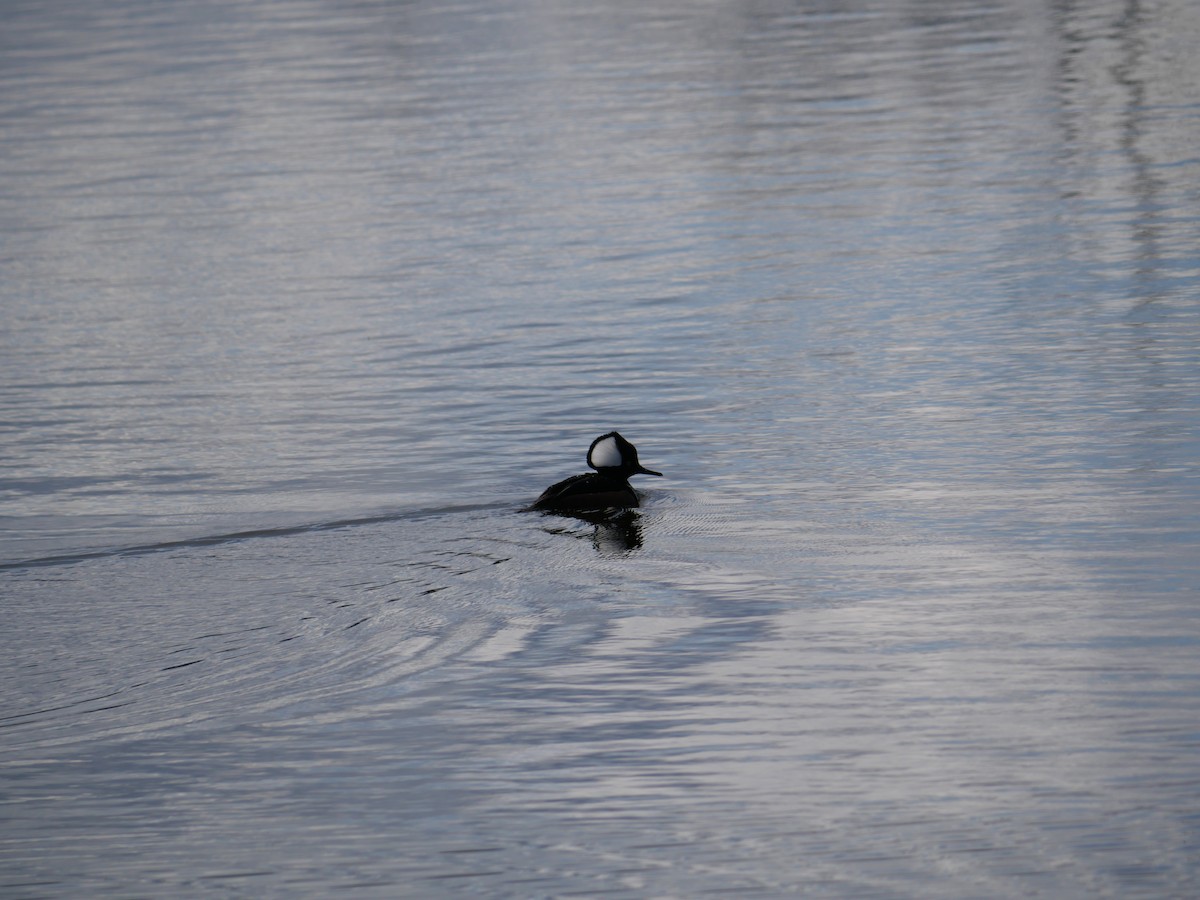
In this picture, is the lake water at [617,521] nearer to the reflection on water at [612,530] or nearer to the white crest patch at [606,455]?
the reflection on water at [612,530]

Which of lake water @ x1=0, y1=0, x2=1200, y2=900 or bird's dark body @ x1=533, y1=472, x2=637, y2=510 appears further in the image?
bird's dark body @ x1=533, y1=472, x2=637, y2=510

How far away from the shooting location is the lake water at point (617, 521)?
6.37 metres

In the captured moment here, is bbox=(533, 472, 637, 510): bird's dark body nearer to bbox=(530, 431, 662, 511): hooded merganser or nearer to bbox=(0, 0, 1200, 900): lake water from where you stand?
bbox=(530, 431, 662, 511): hooded merganser

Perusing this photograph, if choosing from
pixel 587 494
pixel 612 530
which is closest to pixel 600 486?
pixel 587 494

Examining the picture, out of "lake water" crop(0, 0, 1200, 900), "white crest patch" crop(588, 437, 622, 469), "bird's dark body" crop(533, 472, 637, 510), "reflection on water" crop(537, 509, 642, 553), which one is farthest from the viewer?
"white crest patch" crop(588, 437, 622, 469)

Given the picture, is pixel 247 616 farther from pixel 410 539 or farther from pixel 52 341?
pixel 52 341

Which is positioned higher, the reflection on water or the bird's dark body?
the bird's dark body

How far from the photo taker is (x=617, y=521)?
399 inches

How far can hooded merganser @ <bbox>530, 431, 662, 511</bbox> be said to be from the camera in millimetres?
10164

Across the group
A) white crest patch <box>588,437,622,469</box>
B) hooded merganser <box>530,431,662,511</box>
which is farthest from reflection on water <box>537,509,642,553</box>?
white crest patch <box>588,437,622,469</box>

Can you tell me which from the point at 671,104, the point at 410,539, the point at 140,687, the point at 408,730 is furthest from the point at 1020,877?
the point at 671,104

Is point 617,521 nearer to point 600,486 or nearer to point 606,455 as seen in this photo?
point 600,486

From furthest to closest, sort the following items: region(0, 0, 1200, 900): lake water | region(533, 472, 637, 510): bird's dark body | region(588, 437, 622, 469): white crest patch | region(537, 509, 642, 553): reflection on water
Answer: region(588, 437, 622, 469): white crest patch
region(533, 472, 637, 510): bird's dark body
region(537, 509, 642, 553): reflection on water
region(0, 0, 1200, 900): lake water

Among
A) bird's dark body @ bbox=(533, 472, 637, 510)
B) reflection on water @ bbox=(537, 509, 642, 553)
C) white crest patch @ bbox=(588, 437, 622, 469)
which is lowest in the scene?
reflection on water @ bbox=(537, 509, 642, 553)
